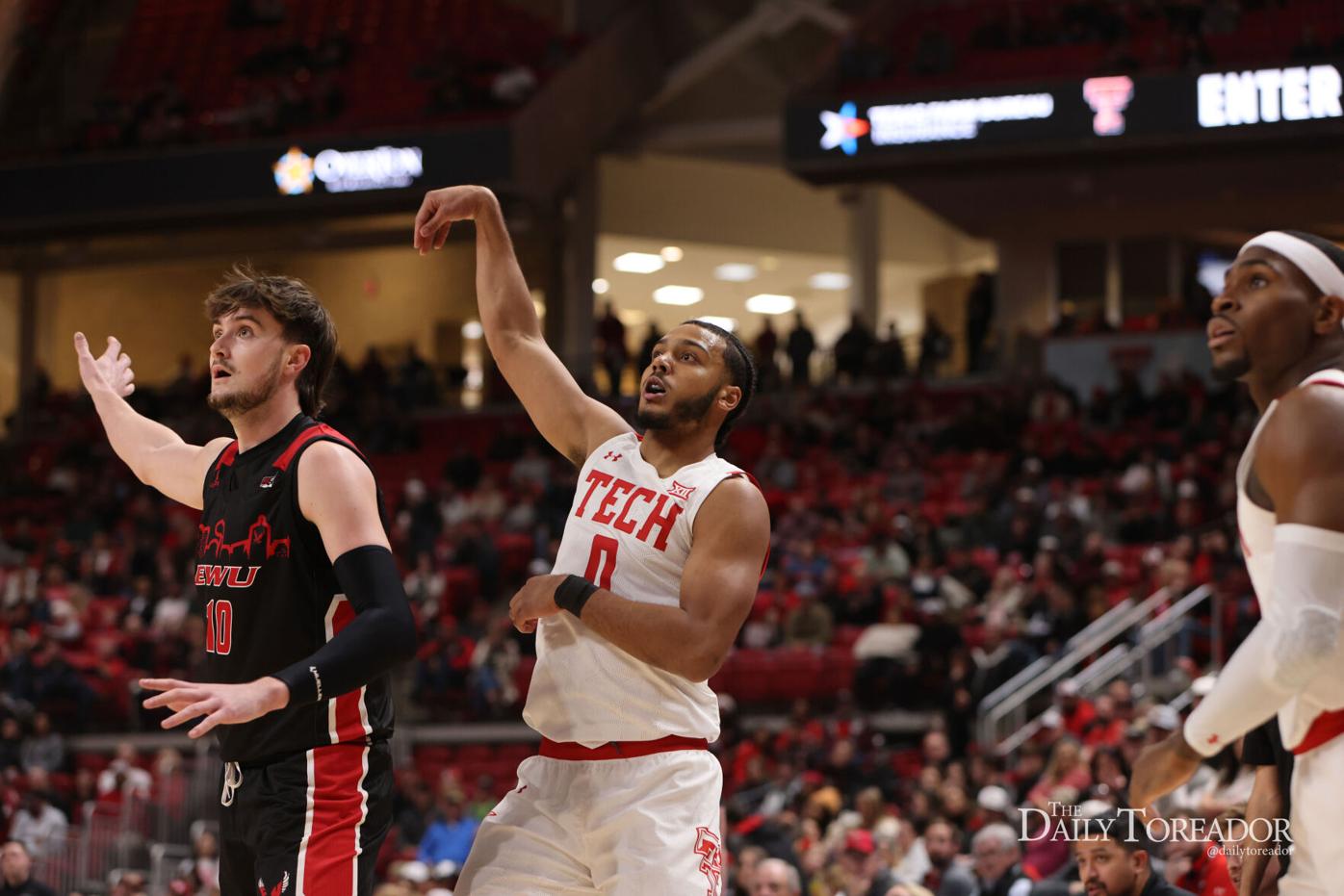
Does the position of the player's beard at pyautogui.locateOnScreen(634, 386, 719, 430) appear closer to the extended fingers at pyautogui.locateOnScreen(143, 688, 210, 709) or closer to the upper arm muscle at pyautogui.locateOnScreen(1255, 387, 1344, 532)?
the extended fingers at pyautogui.locateOnScreen(143, 688, 210, 709)

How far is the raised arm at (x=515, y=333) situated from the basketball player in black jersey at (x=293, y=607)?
574 millimetres

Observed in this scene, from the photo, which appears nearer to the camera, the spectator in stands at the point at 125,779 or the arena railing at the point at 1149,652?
the arena railing at the point at 1149,652

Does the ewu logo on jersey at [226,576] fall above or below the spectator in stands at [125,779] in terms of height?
above

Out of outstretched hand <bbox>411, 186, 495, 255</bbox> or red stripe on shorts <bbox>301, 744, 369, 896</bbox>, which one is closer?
red stripe on shorts <bbox>301, 744, 369, 896</bbox>

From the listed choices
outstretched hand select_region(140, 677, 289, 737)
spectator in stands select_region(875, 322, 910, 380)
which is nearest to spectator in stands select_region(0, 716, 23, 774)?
spectator in stands select_region(875, 322, 910, 380)

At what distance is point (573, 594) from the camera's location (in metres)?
4.37

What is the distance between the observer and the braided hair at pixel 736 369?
484 centimetres

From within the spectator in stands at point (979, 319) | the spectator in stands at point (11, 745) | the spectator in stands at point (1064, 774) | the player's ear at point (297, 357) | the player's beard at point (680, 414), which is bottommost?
the spectator in stands at point (11, 745)

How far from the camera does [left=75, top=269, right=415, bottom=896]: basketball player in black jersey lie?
163 inches

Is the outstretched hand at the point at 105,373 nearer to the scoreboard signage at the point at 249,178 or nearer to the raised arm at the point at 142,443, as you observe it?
the raised arm at the point at 142,443

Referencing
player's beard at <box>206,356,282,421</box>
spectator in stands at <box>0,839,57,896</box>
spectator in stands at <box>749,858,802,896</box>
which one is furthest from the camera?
spectator in stands at <box>0,839,57,896</box>

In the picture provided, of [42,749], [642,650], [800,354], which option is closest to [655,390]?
[642,650]

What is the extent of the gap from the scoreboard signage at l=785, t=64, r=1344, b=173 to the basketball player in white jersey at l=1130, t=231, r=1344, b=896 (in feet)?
52.1

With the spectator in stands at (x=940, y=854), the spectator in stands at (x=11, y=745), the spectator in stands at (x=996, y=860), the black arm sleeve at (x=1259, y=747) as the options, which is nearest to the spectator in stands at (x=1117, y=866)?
the black arm sleeve at (x=1259, y=747)
